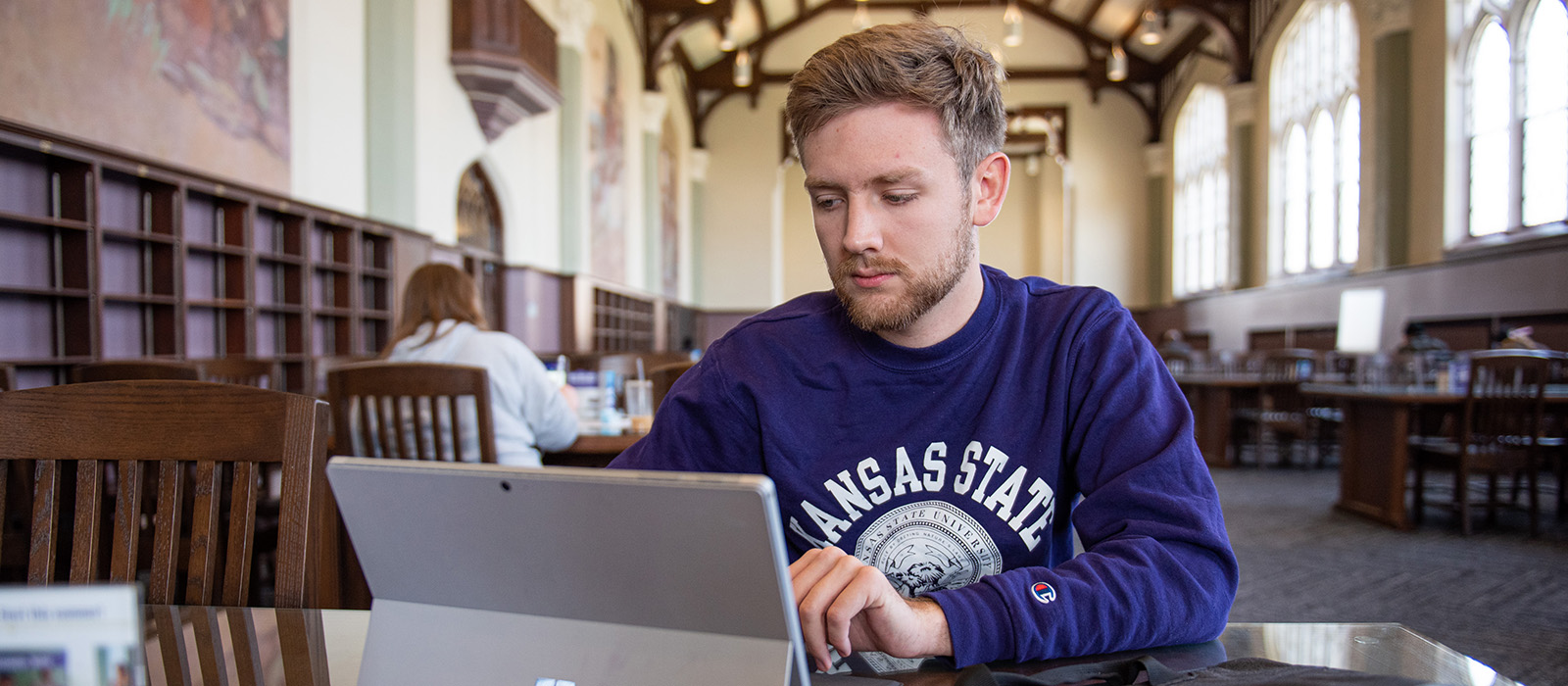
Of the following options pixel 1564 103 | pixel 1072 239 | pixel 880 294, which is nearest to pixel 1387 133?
pixel 1564 103

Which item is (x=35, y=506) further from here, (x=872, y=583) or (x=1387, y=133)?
(x=1387, y=133)

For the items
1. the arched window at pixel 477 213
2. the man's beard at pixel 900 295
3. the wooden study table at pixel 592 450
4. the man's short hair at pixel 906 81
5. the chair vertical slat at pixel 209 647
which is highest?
the arched window at pixel 477 213

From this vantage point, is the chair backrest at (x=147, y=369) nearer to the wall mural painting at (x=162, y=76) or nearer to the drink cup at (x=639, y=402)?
the wall mural painting at (x=162, y=76)

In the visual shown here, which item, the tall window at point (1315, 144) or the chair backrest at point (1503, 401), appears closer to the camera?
the chair backrest at point (1503, 401)

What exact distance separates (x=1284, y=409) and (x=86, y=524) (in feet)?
27.2

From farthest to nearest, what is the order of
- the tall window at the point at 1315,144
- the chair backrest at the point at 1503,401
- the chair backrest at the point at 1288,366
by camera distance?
1. the tall window at the point at 1315,144
2. the chair backrest at the point at 1288,366
3. the chair backrest at the point at 1503,401

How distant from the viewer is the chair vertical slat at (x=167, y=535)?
0.96m

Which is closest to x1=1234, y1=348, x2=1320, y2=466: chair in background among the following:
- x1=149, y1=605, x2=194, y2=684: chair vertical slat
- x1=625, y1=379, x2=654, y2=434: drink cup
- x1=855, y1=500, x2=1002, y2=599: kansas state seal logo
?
x1=625, y1=379, x2=654, y2=434: drink cup

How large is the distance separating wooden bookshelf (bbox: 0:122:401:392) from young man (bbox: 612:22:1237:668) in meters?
3.79

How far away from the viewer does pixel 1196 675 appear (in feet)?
2.19

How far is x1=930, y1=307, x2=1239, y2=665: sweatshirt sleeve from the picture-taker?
30.6 inches

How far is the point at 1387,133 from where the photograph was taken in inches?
358

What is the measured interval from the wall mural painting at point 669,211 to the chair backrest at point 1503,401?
11.4 metres

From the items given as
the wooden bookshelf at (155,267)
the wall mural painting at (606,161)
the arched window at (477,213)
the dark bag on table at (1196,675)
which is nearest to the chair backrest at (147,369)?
the wooden bookshelf at (155,267)
